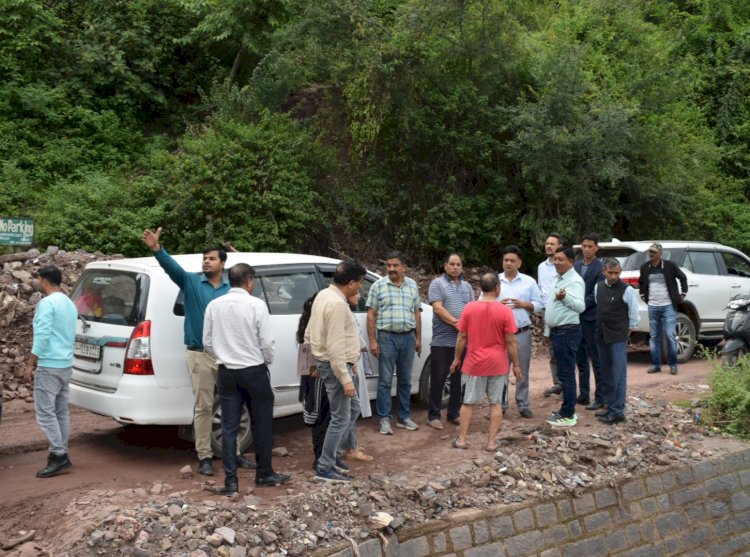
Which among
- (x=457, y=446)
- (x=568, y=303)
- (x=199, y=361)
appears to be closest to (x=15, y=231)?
(x=199, y=361)

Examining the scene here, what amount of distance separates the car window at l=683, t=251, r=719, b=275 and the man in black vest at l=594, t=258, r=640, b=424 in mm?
4540

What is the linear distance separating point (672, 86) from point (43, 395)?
14.2 metres

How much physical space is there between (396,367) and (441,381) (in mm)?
511

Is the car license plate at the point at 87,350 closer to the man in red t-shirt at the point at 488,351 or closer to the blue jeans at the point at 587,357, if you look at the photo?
the man in red t-shirt at the point at 488,351

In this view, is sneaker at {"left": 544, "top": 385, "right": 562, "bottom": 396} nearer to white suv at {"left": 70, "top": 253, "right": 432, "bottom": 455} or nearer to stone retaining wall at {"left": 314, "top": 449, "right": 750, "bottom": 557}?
stone retaining wall at {"left": 314, "top": 449, "right": 750, "bottom": 557}

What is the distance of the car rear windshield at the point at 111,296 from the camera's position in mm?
6902

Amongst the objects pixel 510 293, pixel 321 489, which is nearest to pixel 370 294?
pixel 510 293

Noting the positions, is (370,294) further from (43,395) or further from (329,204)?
(329,204)

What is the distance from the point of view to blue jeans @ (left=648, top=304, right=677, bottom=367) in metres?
11.2

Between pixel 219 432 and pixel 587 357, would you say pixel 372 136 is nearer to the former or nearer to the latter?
pixel 587 357

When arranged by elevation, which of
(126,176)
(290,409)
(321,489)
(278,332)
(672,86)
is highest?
(672,86)

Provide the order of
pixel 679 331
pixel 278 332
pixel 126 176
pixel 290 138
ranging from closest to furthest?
pixel 278 332 < pixel 679 331 < pixel 290 138 < pixel 126 176

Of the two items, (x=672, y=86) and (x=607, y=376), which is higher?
(x=672, y=86)

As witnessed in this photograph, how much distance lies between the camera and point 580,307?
825 centimetres
